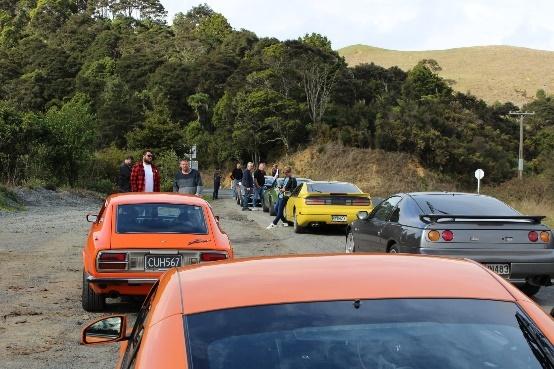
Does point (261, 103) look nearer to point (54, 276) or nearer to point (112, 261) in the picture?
point (54, 276)

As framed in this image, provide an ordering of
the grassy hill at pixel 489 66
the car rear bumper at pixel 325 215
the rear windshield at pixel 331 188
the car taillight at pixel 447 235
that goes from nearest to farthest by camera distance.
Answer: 1. the car taillight at pixel 447 235
2. the car rear bumper at pixel 325 215
3. the rear windshield at pixel 331 188
4. the grassy hill at pixel 489 66

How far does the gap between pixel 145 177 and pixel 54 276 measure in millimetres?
3016

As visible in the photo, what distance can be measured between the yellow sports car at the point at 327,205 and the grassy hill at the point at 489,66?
101 m

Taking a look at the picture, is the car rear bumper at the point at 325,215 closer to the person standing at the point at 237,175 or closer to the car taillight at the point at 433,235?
the car taillight at the point at 433,235

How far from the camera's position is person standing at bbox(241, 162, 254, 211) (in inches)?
1139

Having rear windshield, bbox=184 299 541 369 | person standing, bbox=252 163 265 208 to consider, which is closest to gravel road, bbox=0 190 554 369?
person standing, bbox=252 163 265 208

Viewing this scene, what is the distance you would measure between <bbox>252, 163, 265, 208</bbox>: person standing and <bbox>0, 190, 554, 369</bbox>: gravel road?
2644 millimetres

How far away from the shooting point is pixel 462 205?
1057 centimetres

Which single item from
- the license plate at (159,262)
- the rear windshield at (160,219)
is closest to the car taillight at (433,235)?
the rear windshield at (160,219)

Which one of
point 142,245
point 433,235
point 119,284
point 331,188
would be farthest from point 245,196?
point 119,284

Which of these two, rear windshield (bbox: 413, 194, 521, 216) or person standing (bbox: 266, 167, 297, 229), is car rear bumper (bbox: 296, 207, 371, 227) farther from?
rear windshield (bbox: 413, 194, 521, 216)

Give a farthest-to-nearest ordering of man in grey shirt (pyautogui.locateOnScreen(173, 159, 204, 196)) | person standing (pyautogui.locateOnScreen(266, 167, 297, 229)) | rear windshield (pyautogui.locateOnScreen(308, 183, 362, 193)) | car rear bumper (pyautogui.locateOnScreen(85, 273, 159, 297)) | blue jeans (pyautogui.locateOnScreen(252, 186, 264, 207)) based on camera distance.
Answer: blue jeans (pyautogui.locateOnScreen(252, 186, 264, 207))
person standing (pyautogui.locateOnScreen(266, 167, 297, 229))
rear windshield (pyautogui.locateOnScreen(308, 183, 362, 193))
man in grey shirt (pyautogui.locateOnScreen(173, 159, 204, 196))
car rear bumper (pyautogui.locateOnScreen(85, 273, 159, 297))

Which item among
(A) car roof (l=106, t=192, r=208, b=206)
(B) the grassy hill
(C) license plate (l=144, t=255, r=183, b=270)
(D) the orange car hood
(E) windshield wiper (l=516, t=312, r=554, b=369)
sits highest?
(B) the grassy hill

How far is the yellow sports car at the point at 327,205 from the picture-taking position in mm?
19109
